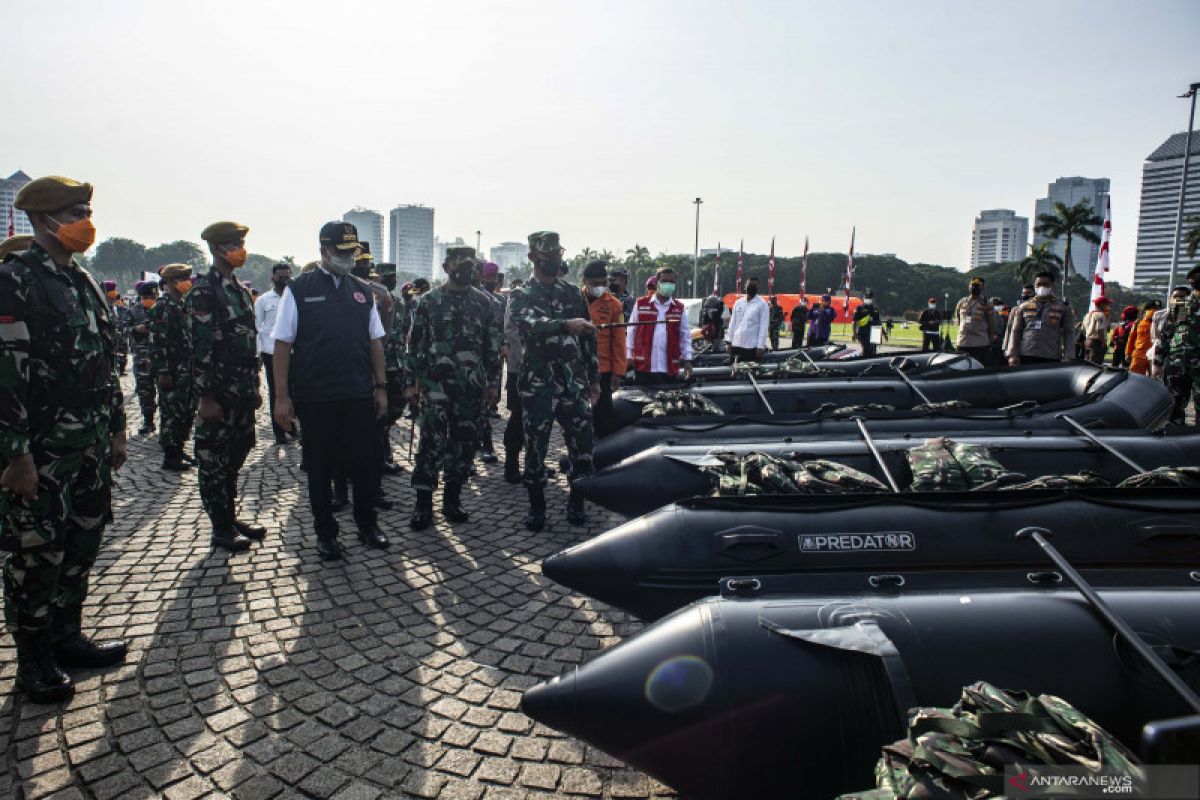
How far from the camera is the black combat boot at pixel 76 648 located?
3.07m

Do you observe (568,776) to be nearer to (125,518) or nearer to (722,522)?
(722,522)

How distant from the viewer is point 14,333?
2727 mm

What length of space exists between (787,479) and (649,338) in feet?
13.9

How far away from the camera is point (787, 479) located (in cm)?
377

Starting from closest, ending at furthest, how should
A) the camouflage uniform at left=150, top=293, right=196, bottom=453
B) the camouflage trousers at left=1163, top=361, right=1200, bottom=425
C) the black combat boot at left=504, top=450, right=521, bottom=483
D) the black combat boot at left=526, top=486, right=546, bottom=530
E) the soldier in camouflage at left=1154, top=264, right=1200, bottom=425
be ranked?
1. the black combat boot at left=526, top=486, right=546, bottom=530
2. the camouflage uniform at left=150, top=293, right=196, bottom=453
3. the black combat boot at left=504, top=450, right=521, bottom=483
4. the soldier in camouflage at left=1154, top=264, right=1200, bottom=425
5. the camouflage trousers at left=1163, top=361, right=1200, bottom=425

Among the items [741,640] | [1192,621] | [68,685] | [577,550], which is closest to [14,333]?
[68,685]

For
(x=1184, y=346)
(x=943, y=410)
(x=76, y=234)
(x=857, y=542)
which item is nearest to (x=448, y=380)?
(x=76, y=234)

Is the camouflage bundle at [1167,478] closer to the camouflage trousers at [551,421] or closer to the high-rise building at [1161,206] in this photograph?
the camouflage trousers at [551,421]

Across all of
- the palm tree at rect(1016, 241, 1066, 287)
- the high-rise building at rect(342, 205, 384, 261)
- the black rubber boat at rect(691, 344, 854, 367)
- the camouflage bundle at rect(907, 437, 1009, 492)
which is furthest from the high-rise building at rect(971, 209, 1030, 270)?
the camouflage bundle at rect(907, 437, 1009, 492)

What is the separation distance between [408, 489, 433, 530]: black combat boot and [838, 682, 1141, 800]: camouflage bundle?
13.1 ft

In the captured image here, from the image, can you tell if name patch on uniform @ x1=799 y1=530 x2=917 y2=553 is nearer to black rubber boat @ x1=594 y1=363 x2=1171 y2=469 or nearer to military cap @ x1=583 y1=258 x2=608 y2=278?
black rubber boat @ x1=594 y1=363 x2=1171 y2=469

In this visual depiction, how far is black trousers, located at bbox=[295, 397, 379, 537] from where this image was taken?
14.2ft

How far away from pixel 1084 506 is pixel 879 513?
1031mm

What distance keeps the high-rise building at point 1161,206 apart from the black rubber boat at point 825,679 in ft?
174
